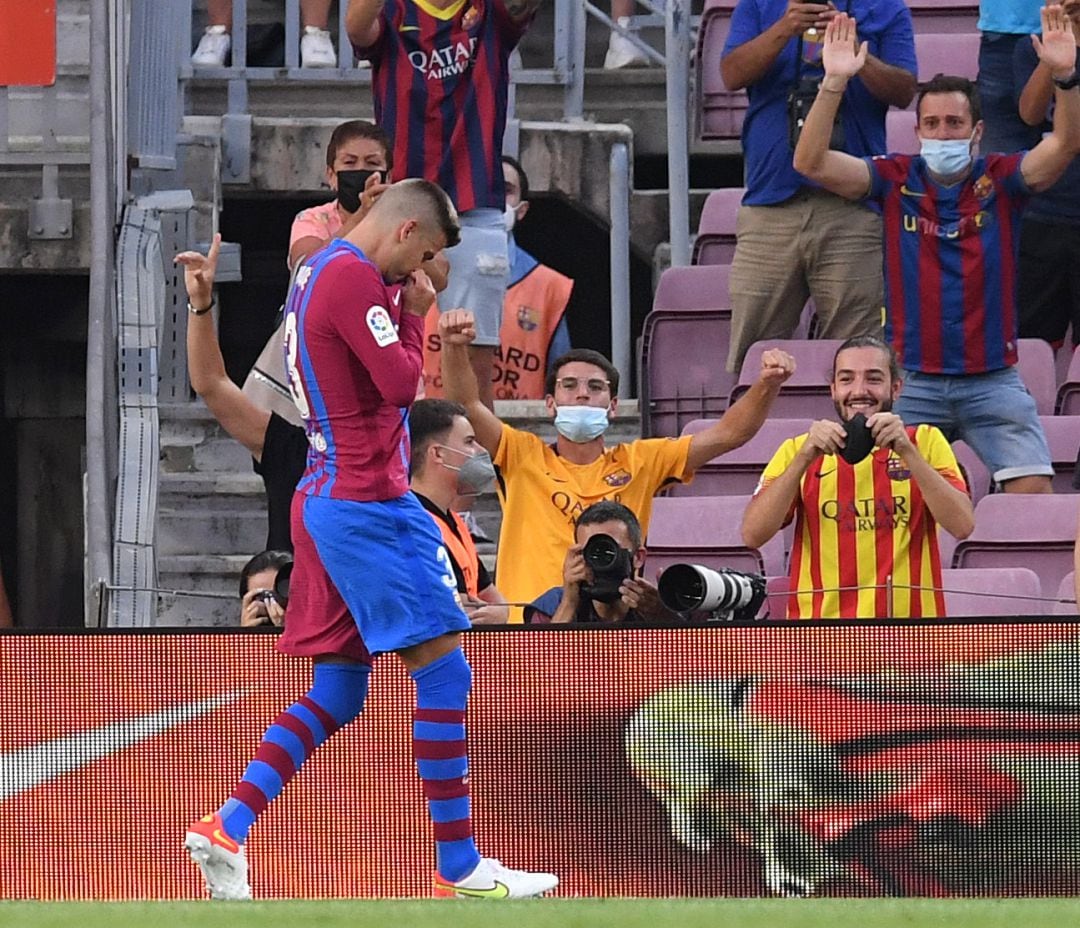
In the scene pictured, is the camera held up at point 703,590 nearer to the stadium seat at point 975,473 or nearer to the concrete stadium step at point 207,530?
the stadium seat at point 975,473

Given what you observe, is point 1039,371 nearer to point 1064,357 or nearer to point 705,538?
point 1064,357

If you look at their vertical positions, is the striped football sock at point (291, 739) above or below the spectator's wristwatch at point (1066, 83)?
below

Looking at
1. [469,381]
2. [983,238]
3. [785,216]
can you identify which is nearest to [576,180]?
[785,216]

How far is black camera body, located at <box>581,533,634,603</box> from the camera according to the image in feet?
19.5

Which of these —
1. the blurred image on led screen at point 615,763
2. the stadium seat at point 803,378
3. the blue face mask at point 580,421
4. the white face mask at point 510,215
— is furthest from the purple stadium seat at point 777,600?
the white face mask at point 510,215

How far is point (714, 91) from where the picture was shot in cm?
1024

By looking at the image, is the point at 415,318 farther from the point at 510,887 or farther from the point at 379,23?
the point at 379,23

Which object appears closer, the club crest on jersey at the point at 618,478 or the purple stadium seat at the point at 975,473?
the club crest on jersey at the point at 618,478

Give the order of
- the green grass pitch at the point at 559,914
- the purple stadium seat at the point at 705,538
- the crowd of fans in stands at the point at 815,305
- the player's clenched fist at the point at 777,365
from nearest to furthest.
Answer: the green grass pitch at the point at 559,914, the crowd of fans in stands at the point at 815,305, the player's clenched fist at the point at 777,365, the purple stadium seat at the point at 705,538

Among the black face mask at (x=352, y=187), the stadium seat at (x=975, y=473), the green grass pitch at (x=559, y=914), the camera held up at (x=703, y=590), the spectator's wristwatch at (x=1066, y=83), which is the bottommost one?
the green grass pitch at (x=559, y=914)

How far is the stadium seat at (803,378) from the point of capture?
813cm

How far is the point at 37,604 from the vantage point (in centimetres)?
1123

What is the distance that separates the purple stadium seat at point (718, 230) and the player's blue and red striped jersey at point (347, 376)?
4180mm

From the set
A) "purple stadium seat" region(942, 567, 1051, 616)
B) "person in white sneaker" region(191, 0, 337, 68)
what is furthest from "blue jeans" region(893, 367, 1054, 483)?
"person in white sneaker" region(191, 0, 337, 68)
